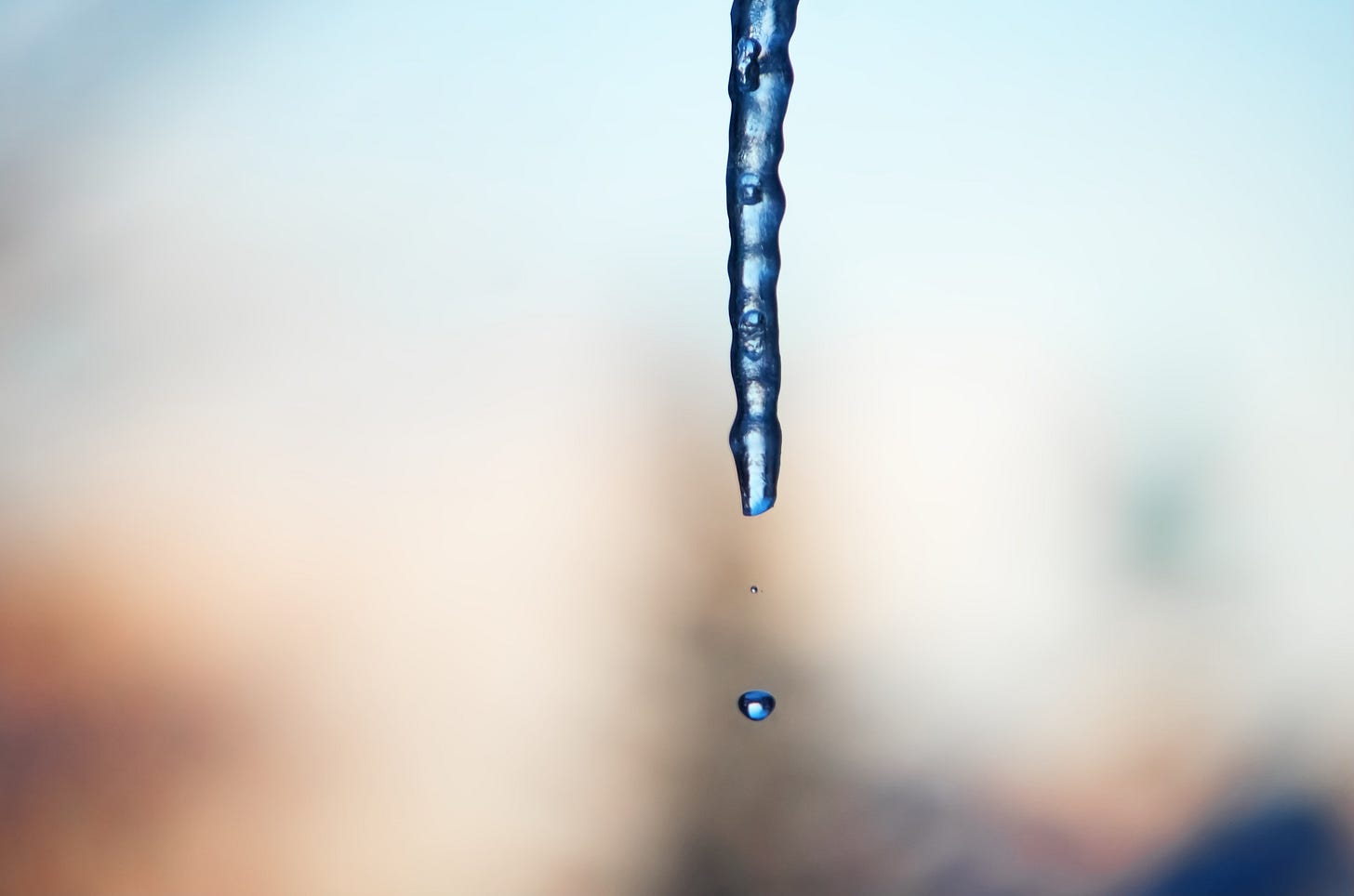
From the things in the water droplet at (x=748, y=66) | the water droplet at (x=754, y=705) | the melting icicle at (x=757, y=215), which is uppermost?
the water droplet at (x=748, y=66)

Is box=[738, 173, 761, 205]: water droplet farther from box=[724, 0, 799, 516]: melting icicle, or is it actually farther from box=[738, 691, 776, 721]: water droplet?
box=[738, 691, 776, 721]: water droplet

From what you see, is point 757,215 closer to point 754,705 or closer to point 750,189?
point 750,189

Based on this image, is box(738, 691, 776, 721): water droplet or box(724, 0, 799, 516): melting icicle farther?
box(738, 691, 776, 721): water droplet

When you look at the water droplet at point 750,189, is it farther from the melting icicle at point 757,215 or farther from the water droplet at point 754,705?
the water droplet at point 754,705

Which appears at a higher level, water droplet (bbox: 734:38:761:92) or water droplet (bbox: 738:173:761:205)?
water droplet (bbox: 734:38:761:92)

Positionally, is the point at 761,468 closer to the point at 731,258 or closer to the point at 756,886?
the point at 731,258

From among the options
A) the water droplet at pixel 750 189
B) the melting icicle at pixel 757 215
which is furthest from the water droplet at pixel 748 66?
Answer: the water droplet at pixel 750 189

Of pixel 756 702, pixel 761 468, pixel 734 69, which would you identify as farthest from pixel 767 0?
pixel 756 702

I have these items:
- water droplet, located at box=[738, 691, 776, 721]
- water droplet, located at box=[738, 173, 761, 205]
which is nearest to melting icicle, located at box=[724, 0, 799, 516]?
water droplet, located at box=[738, 173, 761, 205]
